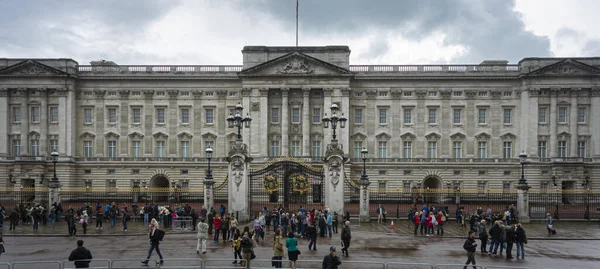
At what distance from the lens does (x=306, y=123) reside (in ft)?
180

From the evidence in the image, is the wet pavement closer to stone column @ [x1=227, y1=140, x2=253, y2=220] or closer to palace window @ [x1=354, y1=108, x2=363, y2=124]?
stone column @ [x1=227, y1=140, x2=253, y2=220]

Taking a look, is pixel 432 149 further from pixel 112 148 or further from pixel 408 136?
pixel 112 148

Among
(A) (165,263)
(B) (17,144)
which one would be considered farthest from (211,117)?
(A) (165,263)

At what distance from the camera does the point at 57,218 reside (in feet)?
111

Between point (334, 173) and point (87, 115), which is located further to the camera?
point (87, 115)

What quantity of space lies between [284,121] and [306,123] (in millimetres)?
2456

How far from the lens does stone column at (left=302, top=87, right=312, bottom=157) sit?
2146 inches

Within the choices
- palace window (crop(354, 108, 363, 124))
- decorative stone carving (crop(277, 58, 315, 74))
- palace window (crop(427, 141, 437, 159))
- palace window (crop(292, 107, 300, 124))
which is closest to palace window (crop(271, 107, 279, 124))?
palace window (crop(292, 107, 300, 124))

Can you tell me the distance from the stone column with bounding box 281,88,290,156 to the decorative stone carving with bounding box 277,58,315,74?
2040 millimetres

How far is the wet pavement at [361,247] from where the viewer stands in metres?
20.1

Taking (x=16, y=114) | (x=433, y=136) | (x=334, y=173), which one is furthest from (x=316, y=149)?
(x=16, y=114)

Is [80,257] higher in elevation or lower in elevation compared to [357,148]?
lower

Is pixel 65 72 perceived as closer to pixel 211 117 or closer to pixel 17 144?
pixel 17 144

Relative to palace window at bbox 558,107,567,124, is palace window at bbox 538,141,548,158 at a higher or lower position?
lower
